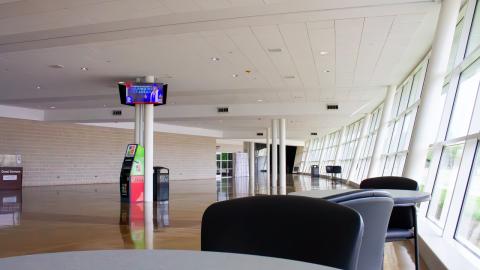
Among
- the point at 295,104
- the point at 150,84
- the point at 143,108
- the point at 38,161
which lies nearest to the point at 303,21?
the point at 150,84

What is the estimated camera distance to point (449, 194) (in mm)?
5234

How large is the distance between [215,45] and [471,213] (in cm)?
543

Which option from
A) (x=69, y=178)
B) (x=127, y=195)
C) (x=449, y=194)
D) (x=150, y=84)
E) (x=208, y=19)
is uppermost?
(x=208, y=19)

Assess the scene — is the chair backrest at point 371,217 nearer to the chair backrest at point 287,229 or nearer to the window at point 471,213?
the chair backrest at point 287,229

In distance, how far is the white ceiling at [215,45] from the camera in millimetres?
6293

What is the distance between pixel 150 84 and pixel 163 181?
286 centimetres

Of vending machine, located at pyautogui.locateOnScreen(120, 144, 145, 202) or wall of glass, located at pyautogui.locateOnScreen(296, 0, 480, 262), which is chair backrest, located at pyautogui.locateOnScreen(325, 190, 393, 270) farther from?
vending machine, located at pyautogui.locateOnScreen(120, 144, 145, 202)

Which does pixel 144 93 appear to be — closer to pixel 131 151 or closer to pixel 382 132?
pixel 131 151

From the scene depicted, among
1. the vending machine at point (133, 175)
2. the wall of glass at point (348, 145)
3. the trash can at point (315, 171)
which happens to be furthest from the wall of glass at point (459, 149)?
the trash can at point (315, 171)

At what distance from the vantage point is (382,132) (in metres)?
13.4

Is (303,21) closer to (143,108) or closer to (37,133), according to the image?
(143,108)

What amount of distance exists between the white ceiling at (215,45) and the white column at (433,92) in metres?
0.33

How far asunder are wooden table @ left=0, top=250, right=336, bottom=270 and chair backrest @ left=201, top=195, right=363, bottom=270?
0.28m

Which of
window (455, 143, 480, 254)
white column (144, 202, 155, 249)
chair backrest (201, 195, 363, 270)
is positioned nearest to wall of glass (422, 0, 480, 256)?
window (455, 143, 480, 254)
